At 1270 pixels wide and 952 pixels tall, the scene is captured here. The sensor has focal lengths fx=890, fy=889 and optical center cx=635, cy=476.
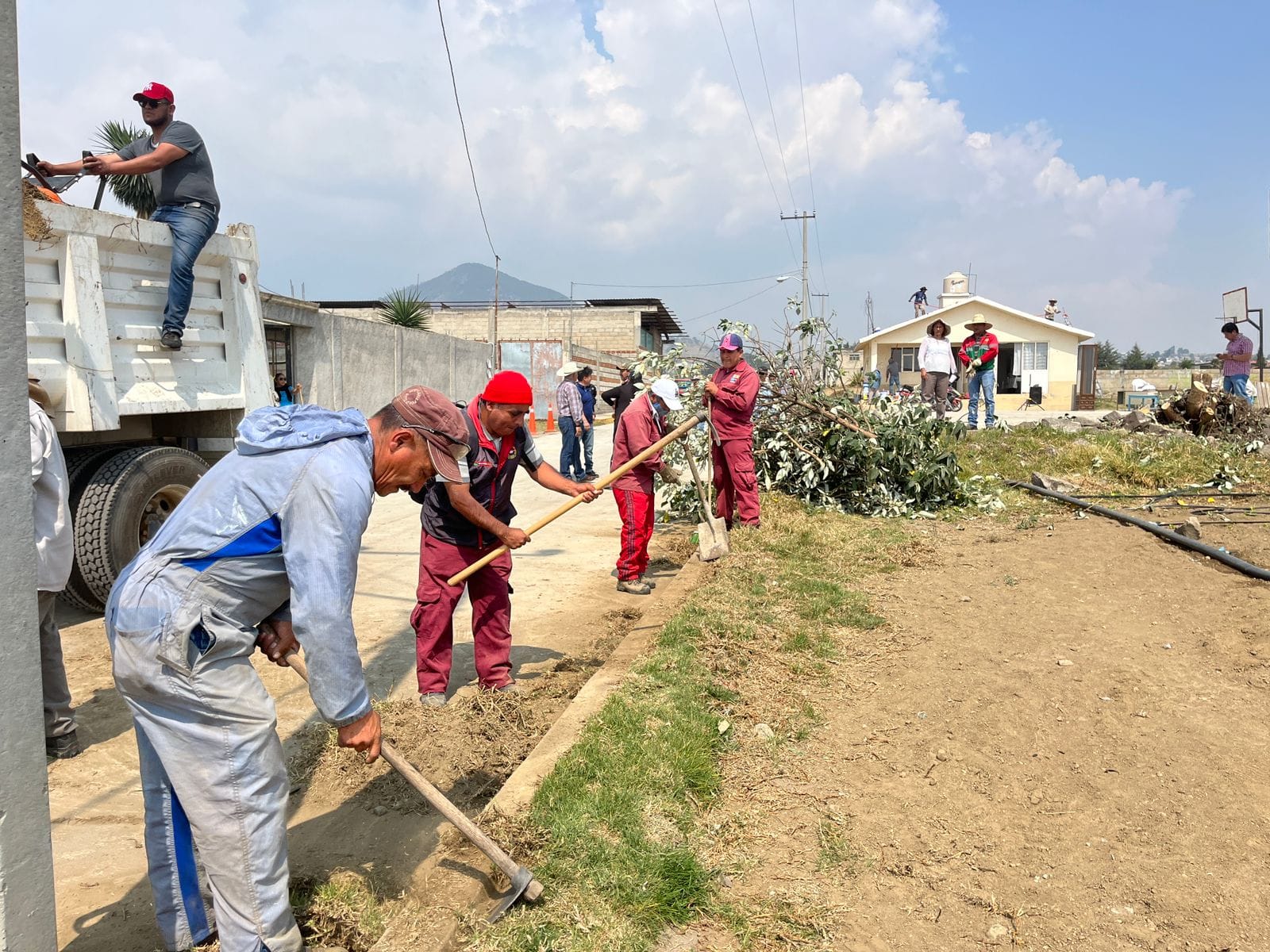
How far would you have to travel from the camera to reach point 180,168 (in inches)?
236

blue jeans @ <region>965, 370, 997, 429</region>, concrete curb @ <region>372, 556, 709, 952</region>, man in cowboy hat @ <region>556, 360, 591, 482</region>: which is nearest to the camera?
concrete curb @ <region>372, 556, 709, 952</region>

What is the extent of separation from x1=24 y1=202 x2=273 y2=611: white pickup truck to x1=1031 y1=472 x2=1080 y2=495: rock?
8292mm

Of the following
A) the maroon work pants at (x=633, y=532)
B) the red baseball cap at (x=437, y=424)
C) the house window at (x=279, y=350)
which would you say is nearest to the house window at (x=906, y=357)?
the house window at (x=279, y=350)

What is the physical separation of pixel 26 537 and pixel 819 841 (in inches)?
103

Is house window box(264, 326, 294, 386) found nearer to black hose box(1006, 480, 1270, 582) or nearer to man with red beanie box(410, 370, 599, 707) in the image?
man with red beanie box(410, 370, 599, 707)

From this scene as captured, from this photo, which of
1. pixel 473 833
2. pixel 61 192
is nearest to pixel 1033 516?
pixel 473 833

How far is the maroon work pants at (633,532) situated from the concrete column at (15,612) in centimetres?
512

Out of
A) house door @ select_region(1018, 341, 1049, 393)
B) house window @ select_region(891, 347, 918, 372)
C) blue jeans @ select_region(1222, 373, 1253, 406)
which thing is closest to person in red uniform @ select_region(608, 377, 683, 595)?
blue jeans @ select_region(1222, 373, 1253, 406)

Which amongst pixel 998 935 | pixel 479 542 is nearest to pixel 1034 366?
pixel 479 542

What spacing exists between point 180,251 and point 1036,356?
1195 inches

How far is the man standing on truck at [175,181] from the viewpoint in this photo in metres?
5.88

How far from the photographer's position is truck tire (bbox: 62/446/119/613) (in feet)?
18.9

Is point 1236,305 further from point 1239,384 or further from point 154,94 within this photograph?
point 154,94

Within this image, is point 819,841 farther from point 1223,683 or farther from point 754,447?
point 754,447
